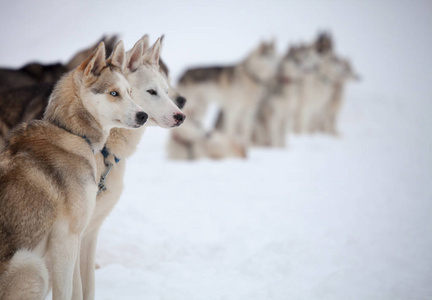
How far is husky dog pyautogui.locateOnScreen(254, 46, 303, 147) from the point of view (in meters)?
13.1

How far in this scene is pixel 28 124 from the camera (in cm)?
232

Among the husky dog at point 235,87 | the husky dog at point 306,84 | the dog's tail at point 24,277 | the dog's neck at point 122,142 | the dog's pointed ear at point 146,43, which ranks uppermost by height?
the husky dog at point 306,84

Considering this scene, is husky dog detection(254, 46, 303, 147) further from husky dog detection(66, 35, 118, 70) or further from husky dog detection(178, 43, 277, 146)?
husky dog detection(66, 35, 118, 70)

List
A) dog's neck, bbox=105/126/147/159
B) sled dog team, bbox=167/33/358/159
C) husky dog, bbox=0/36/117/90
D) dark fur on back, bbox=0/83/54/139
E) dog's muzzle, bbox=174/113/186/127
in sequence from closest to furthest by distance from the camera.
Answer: dog's neck, bbox=105/126/147/159 → dog's muzzle, bbox=174/113/186/127 → dark fur on back, bbox=0/83/54/139 → husky dog, bbox=0/36/117/90 → sled dog team, bbox=167/33/358/159

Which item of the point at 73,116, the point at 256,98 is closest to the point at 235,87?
the point at 256,98

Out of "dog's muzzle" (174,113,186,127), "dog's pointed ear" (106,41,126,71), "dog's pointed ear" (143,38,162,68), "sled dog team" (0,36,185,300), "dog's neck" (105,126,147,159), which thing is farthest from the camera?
"dog's pointed ear" (143,38,162,68)

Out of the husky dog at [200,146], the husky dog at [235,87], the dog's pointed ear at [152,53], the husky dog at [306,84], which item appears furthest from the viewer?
the husky dog at [306,84]

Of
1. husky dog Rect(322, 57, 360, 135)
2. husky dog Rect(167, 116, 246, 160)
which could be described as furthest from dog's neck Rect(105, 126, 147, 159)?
husky dog Rect(322, 57, 360, 135)

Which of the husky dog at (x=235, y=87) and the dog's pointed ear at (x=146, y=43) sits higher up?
the husky dog at (x=235, y=87)

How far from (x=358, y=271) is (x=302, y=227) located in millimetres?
A: 1287

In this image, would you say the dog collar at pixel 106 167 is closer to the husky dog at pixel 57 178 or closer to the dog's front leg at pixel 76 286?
the husky dog at pixel 57 178

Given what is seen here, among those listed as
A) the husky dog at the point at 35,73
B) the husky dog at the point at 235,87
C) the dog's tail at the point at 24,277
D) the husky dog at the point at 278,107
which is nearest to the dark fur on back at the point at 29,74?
the husky dog at the point at 35,73

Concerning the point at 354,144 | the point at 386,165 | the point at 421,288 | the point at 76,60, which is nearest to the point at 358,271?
the point at 421,288

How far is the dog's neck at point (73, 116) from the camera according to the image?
7.75ft
